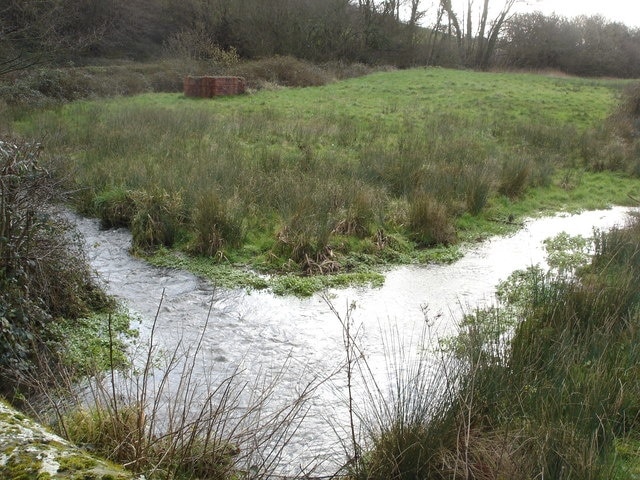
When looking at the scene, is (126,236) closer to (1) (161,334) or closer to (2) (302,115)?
(1) (161,334)

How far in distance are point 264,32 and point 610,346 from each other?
2840cm

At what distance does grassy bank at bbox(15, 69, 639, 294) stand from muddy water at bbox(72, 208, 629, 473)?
1.27 feet

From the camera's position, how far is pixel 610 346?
4449 mm

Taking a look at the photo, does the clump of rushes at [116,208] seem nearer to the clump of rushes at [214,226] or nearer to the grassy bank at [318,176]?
the grassy bank at [318,176]

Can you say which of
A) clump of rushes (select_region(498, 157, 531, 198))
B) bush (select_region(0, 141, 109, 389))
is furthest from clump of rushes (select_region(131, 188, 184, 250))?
clump of rushes (select_region(498, 157, 531, 198))

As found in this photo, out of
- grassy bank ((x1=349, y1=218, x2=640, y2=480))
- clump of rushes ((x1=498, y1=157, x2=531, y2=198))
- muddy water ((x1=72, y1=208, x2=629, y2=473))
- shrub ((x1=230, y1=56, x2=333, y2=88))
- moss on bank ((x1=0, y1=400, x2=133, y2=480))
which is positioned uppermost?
shrub ((x1=230, y1=56, x2=333, y2=88))

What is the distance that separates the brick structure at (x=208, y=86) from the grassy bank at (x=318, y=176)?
1.54 metres

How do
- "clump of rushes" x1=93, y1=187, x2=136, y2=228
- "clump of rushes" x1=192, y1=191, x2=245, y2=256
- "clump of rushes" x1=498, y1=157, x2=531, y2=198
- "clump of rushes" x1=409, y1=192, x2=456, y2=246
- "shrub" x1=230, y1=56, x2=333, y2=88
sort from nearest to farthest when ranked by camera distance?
1. "clump of rushes" x1=192, y1=191, x2=245, y2=256
2. "clump of rushes" x1=409, y1=192, x2=456, y2=246
3. "clump of rushes" x1=93, y1=187, x2=136, y2=228
4. "clump of rushes" x1=498, y1=157, x2=531, y2=198
5. "shrub" x1=230, y1=56, x2=333, y2=88

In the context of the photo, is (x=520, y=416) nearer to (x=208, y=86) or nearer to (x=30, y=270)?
(x=30, y=270)

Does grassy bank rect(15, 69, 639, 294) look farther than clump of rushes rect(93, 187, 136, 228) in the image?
No

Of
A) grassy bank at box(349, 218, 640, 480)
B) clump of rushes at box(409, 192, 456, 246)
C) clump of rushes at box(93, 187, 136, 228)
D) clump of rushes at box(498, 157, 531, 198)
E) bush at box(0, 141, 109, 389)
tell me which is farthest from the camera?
clump of rushes at box(498, 157, 531, 198)

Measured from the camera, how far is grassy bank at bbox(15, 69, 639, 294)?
26.2 ft

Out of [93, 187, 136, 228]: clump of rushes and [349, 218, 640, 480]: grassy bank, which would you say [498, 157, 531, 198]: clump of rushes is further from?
[349, 218, 640, 480]: grassy bank

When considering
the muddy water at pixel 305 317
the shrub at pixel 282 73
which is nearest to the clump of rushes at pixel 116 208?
the muddy water at pixel 305 317
